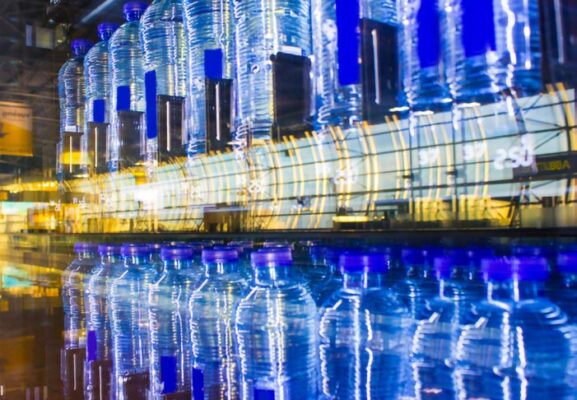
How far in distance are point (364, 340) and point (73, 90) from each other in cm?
246

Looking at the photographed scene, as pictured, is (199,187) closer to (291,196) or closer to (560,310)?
(291,196)

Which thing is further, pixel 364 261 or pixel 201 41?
pixel 201 41

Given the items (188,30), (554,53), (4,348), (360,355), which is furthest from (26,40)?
(554,53)

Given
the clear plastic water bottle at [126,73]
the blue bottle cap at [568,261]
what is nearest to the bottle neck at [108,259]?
the clear plastic water bottle at [126,73]

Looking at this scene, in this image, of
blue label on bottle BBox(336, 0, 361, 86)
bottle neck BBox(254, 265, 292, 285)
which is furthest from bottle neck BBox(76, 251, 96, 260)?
blue label on bottle BBox(336, 0, 361, 86)

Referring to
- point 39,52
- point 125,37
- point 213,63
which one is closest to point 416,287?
point 213,63

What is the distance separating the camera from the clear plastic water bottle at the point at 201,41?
7.45ft

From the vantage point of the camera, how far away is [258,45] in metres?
1.92

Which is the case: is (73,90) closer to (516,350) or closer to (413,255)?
(413,255)

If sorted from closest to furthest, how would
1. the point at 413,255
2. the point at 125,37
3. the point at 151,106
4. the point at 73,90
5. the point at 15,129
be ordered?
the point at 413,255 → the point at 151,106 → the point at 125,37 → the point at 15,129 → the point at 73,90

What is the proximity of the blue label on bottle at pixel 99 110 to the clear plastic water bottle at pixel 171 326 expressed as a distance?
106 cm

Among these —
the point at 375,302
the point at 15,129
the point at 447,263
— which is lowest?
the point at 375,302

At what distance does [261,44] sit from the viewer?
1.92 m

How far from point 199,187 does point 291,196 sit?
25.6 inches
